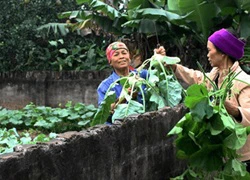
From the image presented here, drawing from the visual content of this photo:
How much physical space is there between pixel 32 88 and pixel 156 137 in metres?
8.94

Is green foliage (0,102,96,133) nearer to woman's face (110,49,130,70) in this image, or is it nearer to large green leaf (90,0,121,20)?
large green leaf (90,0,121,20)

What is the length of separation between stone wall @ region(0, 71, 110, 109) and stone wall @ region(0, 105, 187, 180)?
725 centimetres

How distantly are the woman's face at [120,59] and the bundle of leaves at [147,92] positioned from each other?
180 mm

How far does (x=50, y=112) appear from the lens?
29.5 ft

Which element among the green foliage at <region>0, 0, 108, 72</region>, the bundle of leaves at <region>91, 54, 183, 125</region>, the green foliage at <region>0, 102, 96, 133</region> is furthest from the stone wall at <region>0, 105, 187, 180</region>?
the green foliage at <region>0, 0, 108, 72</region>

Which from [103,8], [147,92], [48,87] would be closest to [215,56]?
[147,92]

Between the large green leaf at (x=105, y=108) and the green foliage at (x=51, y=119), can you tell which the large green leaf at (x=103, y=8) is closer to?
the green foliage at (x=51, y=119)

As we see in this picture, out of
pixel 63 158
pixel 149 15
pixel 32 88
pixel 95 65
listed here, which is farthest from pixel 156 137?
pixel 95 65

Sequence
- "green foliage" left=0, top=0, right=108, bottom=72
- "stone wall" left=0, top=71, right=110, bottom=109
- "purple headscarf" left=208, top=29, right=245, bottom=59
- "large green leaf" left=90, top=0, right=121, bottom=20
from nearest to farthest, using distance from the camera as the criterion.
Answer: "purple headscarf" left=208, top=29, right=245, bottom=59 < "large green leaf" left=90, top=0, right=121, bottom=20 < "stone wall" left=0, top=71, right=110, bottom=109 < "green foliage" left=0, top=0, right=108, bottom=72

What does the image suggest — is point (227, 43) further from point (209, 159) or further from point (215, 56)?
point (209, 159)

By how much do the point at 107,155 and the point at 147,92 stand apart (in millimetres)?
1503

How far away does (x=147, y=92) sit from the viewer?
4.21m

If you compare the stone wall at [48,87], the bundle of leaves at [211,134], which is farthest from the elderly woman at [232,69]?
the stone wall at [48,87]

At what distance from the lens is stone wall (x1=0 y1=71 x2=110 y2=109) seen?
1129 centimetres
